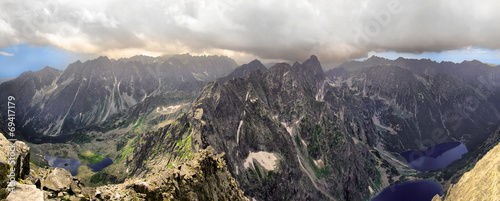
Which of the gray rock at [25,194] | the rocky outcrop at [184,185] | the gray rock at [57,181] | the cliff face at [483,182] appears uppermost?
the gray rock at [25,194]

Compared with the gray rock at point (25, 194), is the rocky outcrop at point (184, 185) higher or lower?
lower

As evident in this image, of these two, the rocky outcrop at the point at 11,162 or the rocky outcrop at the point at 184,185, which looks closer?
the rocky outcrop at the point at 11,162

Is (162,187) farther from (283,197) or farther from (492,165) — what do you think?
(492,165)

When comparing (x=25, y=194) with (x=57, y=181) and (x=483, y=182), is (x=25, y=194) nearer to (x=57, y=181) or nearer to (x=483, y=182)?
(x=57, y=181)

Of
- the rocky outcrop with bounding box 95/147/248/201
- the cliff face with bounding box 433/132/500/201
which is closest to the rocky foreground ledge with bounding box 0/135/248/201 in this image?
the rocky outcrop with bounding box 95/147/248/201

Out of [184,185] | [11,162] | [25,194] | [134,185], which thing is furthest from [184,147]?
[25,194]

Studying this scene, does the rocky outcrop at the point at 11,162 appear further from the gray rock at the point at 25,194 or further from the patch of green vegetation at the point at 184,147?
the patch of green vegetation at the point at 184,147

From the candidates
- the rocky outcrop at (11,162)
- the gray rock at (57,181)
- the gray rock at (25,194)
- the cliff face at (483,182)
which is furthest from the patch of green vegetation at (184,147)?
the cliff face at (483,182)
